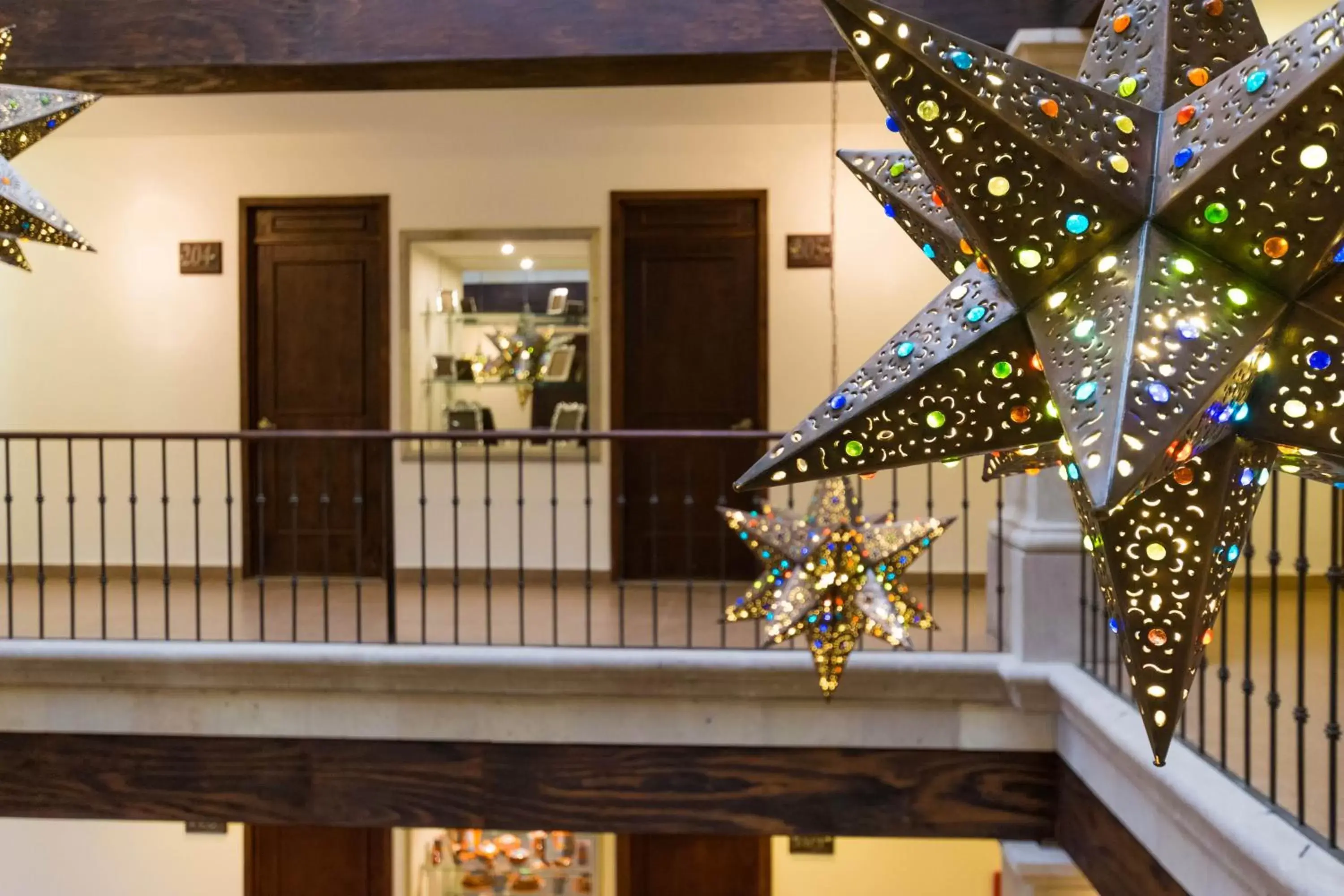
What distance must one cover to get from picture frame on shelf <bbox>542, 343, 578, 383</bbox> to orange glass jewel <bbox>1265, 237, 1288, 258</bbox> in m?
5.39

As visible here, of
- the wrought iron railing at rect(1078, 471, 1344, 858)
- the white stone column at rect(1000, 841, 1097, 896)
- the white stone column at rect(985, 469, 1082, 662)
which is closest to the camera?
the wrought iron railing at rect(1078, 471, 1344, 858)

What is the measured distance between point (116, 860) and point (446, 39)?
5593 mm

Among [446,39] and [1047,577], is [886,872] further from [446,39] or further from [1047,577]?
[446,39]

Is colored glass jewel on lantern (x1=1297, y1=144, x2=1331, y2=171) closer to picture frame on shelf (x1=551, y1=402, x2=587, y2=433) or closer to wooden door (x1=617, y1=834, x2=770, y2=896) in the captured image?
picture frame on shelf (x1=551, y1=402, x2=587, y2=433)

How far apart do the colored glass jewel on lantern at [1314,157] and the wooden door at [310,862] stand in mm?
6757

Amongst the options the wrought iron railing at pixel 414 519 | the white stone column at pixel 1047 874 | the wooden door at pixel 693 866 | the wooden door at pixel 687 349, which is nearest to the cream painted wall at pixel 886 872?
the wooden door at pixel 693 866

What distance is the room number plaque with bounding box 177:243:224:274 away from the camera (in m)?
6.22

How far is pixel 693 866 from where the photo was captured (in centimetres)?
658

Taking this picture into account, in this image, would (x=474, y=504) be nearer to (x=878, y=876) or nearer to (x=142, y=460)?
(x=142, y=460)

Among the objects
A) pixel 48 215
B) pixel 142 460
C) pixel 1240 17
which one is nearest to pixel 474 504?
pixel 142 460

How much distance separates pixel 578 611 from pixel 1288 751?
2983mm

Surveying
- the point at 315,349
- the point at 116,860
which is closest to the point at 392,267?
the point at 315,349

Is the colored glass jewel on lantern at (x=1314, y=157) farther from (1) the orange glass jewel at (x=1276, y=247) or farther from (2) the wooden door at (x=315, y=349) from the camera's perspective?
(2) the wooden door at (x=315, y=349)

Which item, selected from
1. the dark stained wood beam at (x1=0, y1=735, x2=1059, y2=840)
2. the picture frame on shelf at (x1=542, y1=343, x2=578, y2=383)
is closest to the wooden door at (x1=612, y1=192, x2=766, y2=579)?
the picture frame on shelf at (x1=542, y1=343, x2=578, y2=383)
